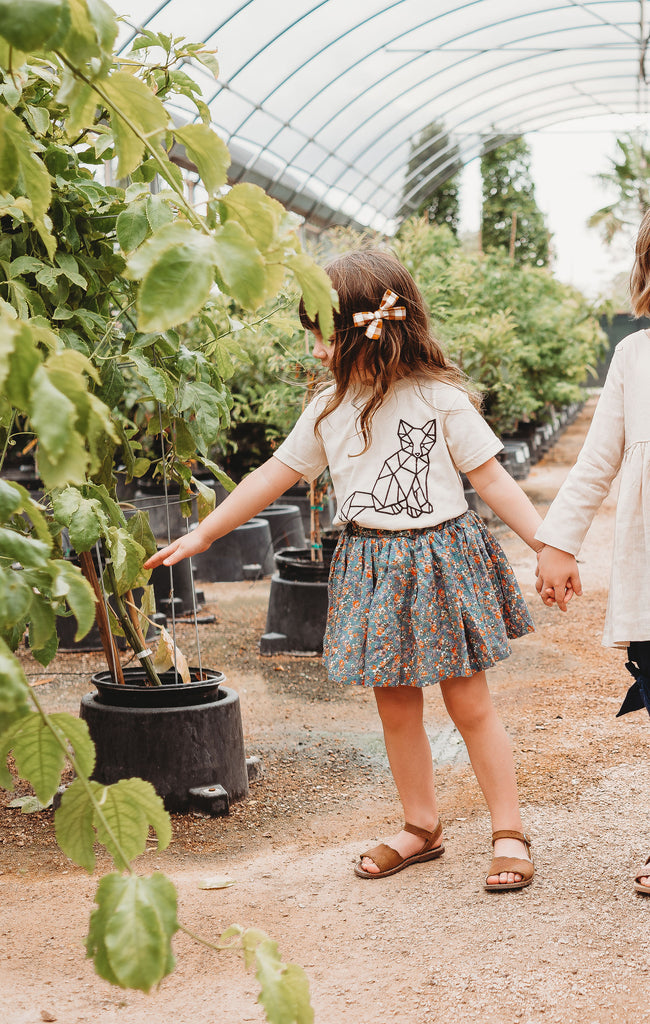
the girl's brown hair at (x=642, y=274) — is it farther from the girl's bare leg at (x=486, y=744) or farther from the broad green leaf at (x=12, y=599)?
the broad green leaf at (x=12, y=599)

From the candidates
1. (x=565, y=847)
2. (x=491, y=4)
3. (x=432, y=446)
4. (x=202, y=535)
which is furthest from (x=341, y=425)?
(x=491, y=4)

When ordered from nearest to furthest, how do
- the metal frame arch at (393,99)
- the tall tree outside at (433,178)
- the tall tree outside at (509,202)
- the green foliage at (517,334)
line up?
the green foliage at (517,334) → the metal frame arch at (393,99) → the tall tree outside at (433,178) → the tall tree outside at (509,202)

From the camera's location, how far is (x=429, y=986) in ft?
5.61

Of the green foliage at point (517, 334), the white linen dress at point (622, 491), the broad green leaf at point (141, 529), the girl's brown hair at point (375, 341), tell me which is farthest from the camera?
the green foliage at point (517, 334)

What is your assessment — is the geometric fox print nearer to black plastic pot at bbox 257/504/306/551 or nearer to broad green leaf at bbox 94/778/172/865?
broad green leaf at bbox 94/778/172/865

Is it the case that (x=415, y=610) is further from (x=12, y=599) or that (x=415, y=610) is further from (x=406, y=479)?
(x=12, y=599)

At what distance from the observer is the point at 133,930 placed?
27.4 inches

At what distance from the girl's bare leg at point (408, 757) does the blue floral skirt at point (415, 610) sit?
11cm

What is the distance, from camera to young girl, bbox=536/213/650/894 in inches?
76.9

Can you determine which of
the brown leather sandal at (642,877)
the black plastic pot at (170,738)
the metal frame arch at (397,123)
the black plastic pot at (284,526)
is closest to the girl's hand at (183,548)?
the black plastic pot at (170,738)

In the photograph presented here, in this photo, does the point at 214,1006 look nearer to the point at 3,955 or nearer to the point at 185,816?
the point at 3,955

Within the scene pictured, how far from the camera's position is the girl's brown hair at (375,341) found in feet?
7.15

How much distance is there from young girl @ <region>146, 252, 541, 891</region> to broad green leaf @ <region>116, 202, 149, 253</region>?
0.73 meters

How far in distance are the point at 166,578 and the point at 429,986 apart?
3624 millimetres
